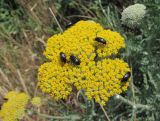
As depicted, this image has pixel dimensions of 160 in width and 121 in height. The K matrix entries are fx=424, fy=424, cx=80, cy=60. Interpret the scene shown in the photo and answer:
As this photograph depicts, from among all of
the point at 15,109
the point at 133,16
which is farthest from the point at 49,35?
the point at 15,109

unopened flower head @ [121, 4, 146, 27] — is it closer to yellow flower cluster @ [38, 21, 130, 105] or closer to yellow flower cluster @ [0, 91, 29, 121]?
yellow flower cluster @ [38, 21, 130, 105]

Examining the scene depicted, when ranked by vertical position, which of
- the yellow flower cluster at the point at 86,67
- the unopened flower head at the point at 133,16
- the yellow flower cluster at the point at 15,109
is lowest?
the yellow flower cluster at the point at 15,109

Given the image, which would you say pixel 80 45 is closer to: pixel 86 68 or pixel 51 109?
pixel 86 68

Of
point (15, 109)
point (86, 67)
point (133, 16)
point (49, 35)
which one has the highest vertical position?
point (49, 35)

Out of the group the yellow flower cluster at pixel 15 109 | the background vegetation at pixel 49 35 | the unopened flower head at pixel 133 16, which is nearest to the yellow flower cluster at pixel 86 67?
the yellow flower cluster at pixel 15 109

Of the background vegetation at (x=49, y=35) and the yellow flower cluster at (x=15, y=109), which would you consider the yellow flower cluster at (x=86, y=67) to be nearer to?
the yellow flower cluster at (x=15, y=109)

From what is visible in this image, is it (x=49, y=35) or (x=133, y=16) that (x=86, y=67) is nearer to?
(x=133, y=16)
